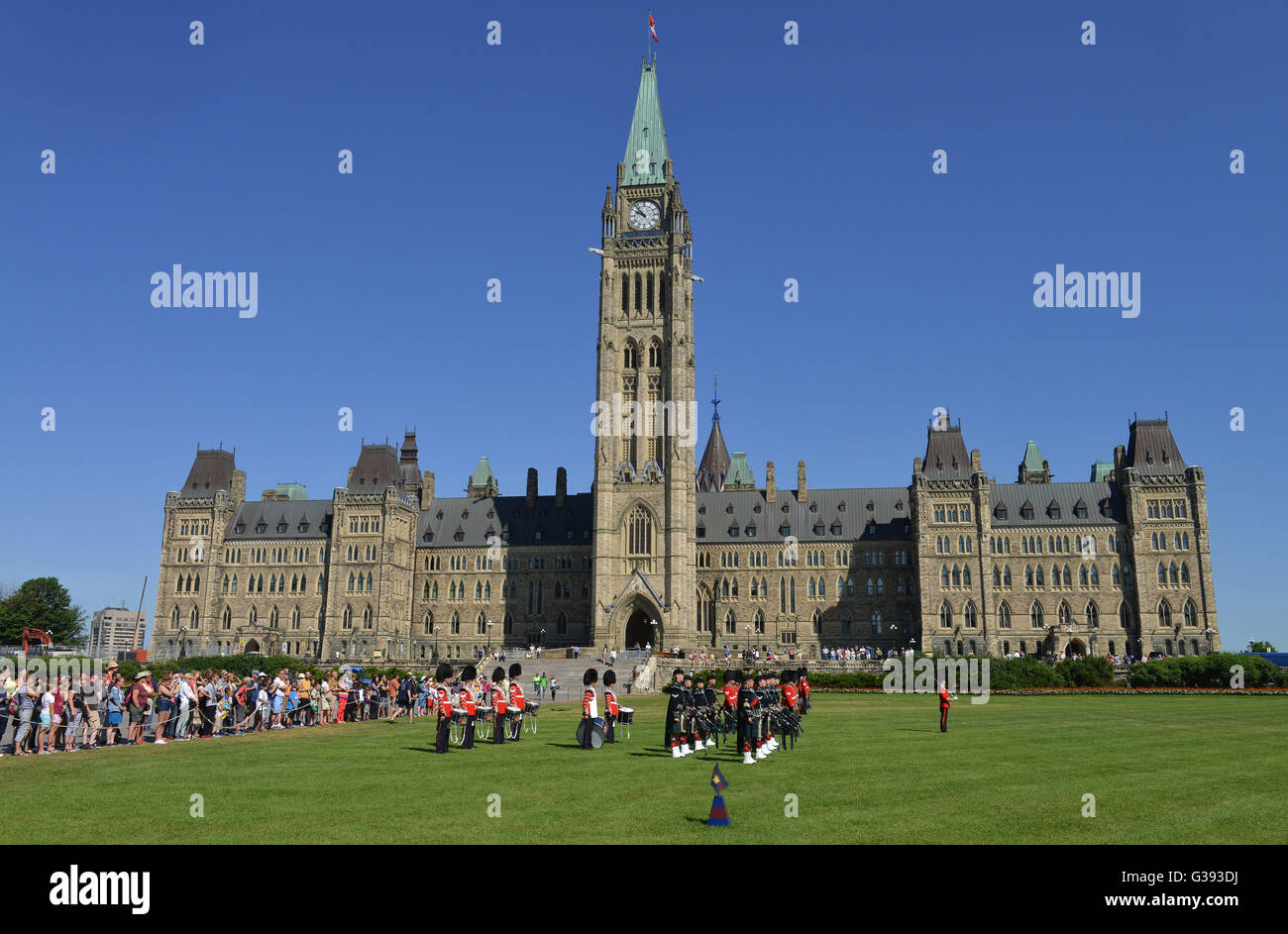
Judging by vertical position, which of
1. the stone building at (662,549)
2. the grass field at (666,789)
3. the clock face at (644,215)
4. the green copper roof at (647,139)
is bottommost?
the grass field at (666,789)

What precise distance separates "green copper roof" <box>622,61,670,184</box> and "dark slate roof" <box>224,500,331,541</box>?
153 ft

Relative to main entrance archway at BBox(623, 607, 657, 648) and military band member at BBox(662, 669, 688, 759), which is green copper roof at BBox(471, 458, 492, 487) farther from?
military band member at BBox(662, 669, 688, 759)

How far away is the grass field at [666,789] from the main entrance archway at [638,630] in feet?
219

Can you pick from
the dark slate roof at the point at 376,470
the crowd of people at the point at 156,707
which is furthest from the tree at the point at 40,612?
the crowd of people at the point at 156,707

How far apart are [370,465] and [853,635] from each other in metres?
51.8

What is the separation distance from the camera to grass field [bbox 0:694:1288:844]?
46.8 ft

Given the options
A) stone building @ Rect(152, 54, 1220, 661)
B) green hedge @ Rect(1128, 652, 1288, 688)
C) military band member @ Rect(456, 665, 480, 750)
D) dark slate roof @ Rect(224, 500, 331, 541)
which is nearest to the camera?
military band member @ Rect(456, 665, 480, 750)

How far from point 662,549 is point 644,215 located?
33.7 m

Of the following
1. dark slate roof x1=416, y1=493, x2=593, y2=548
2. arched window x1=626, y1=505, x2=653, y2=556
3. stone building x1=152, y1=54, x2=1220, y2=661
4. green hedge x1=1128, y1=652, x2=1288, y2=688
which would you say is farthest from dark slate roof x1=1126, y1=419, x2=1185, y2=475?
dark slate roof x1=416, y1=493, x2=593, y2=548

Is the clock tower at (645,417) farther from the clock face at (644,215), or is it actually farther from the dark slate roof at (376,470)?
the dark slate roof at (376,470)

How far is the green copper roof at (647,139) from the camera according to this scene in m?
104

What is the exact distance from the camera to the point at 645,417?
3844 inches
